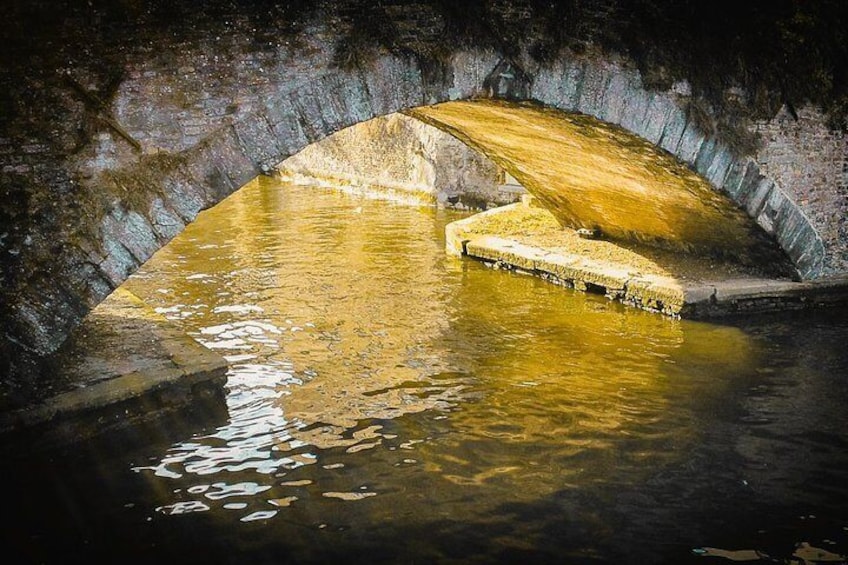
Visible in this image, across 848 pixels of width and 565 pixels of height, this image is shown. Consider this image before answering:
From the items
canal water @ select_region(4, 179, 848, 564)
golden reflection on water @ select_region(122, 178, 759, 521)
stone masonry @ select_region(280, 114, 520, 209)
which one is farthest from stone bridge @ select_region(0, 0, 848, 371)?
stone masonry @ select_region(280, 114, 520, 209)

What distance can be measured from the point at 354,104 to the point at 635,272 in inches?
177

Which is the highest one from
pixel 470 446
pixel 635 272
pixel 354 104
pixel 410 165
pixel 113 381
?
pixel 354 104

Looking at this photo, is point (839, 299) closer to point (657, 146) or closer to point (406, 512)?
point (657, 146)

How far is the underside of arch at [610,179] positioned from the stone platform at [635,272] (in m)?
0.23

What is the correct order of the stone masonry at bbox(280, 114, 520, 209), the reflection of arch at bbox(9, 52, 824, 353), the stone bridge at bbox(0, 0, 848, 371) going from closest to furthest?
the stone bridge at bbox(0, 0, 848, 371)
the reflection of arch at bbox(9, 52, 824, 353)
the stone masonry at bbox(280, 114, 520, 209)

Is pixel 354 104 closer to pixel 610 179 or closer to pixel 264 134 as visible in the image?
pixel 264 134

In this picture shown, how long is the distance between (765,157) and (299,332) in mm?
4650

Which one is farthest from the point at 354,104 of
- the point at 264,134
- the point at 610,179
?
the point at 610,179

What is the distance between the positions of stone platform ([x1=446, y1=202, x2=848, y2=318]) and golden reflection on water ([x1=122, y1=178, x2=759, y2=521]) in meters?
0.23

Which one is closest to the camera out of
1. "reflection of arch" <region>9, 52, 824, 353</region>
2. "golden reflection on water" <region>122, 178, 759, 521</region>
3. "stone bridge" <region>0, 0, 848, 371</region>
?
"stone bridge" <region>0, 0, 848, 371</region>

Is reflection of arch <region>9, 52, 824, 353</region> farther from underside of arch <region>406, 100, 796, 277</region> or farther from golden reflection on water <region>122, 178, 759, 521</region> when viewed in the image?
golden reflection on water <region>122, 178, 759, 521</region>

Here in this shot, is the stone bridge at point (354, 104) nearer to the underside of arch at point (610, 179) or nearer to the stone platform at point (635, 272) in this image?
the underside of arch at point (610, 179)

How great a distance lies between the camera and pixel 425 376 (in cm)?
700

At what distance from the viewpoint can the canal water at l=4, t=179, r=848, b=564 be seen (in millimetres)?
4555
